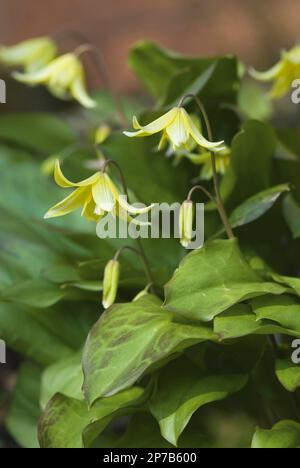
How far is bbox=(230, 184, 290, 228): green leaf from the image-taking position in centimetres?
146

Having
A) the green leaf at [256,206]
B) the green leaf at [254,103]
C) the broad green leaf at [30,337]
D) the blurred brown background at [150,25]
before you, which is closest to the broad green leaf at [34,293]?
the broad green leaf at [30,337]

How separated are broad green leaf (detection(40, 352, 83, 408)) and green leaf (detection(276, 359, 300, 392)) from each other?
1.24 ft

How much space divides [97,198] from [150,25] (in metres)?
2.64

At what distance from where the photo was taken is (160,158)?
1766 millimetres

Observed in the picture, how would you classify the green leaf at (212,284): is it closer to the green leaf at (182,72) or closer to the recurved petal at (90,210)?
the recurved petal at (90,210)

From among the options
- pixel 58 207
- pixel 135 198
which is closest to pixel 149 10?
pixel 135 198

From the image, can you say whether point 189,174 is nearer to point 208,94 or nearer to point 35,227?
point 208,94

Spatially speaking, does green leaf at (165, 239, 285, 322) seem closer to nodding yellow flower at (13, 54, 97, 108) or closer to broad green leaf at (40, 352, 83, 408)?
broad green leaf at (40, 352, 83, 408)

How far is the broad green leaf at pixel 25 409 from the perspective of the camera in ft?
5.57

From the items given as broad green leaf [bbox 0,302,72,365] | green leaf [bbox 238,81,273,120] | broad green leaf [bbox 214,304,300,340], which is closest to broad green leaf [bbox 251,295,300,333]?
broad green leaf [bbox 214,304,300,340]

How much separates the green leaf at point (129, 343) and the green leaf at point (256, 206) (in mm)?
252

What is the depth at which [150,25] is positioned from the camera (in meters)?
3.78

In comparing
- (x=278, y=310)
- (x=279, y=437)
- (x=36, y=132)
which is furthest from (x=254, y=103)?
(x=279, y=437)

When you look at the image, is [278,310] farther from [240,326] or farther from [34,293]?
[34,293]
